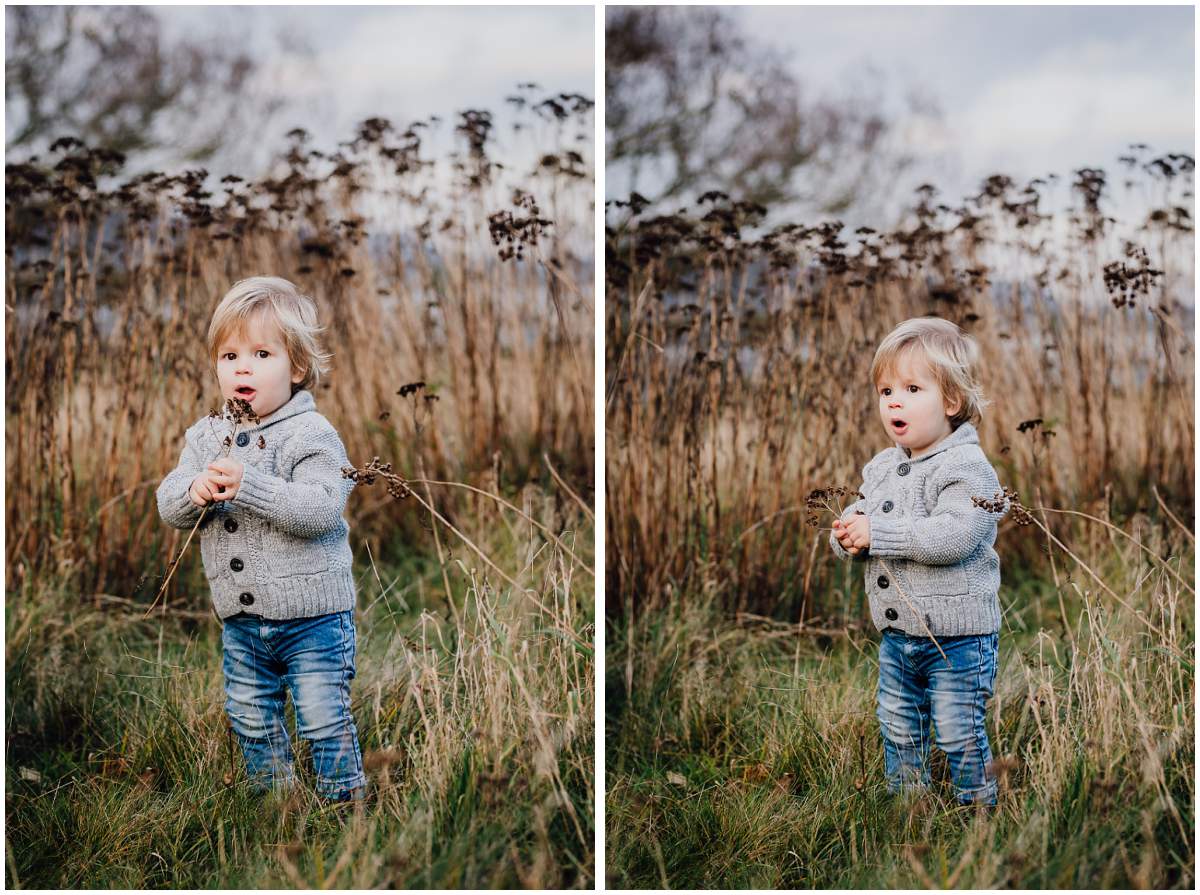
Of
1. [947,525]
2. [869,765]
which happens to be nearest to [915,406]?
[947,525]

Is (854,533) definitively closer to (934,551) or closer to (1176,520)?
(934,551)

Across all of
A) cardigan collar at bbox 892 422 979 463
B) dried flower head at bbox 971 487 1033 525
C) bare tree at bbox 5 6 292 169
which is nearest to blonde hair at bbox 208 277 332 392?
bare tree at bbox 5 6 292 169

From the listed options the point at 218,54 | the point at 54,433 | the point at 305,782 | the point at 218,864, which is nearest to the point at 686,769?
the point at 305,782

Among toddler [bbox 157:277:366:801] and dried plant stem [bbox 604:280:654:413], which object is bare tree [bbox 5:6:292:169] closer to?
toddler [bbox 157:277:366:801]

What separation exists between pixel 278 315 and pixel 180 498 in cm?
45

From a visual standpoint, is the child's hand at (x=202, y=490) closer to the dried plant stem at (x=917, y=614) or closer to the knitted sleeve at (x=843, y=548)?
the knitted sleeve at (x=843, y=548)

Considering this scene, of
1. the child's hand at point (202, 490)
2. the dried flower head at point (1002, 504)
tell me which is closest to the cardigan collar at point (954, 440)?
the dried flower head at point (1002, 504)

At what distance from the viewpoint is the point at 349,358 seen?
342 centimetres

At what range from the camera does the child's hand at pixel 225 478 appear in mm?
2215

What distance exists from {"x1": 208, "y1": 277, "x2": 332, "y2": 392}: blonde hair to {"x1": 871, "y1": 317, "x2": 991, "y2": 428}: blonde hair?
1.31 meters

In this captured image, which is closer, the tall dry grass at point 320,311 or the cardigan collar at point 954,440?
the cardigan collar at point 954,440

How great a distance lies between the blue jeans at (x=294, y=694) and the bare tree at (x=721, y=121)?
1.42 metres

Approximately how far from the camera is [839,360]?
10.3 ft

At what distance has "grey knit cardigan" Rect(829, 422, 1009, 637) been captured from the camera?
2336 mm
